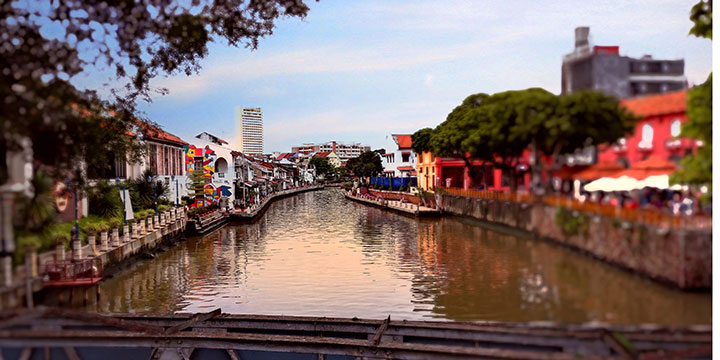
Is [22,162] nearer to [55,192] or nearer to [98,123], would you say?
[55,192]

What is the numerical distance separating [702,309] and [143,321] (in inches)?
201

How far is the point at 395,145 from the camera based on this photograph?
608cm

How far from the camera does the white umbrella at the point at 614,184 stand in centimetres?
341

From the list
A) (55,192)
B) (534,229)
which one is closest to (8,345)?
(55,192)

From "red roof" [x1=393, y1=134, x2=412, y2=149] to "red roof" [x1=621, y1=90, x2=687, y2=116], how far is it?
2507 mm

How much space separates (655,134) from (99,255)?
16.0 ft

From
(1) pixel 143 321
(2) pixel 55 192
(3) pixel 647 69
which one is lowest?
(1) pixel 143 321

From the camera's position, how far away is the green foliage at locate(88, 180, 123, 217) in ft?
15.5

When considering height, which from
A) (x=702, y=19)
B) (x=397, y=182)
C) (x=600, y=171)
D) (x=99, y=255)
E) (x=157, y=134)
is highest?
(x=702, y=19)

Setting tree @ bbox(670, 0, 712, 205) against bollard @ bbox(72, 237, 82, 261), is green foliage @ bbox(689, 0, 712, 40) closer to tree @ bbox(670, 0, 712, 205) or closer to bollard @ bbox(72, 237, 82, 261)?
tree @ bbox(670, 0, 712, 205)

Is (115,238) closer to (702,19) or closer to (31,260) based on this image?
(31,260)

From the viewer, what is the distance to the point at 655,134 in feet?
11.4

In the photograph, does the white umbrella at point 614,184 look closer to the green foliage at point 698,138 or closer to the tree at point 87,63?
the green foliage at point 698,138

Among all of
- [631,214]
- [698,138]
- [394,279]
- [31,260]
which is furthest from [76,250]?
[698,138]
